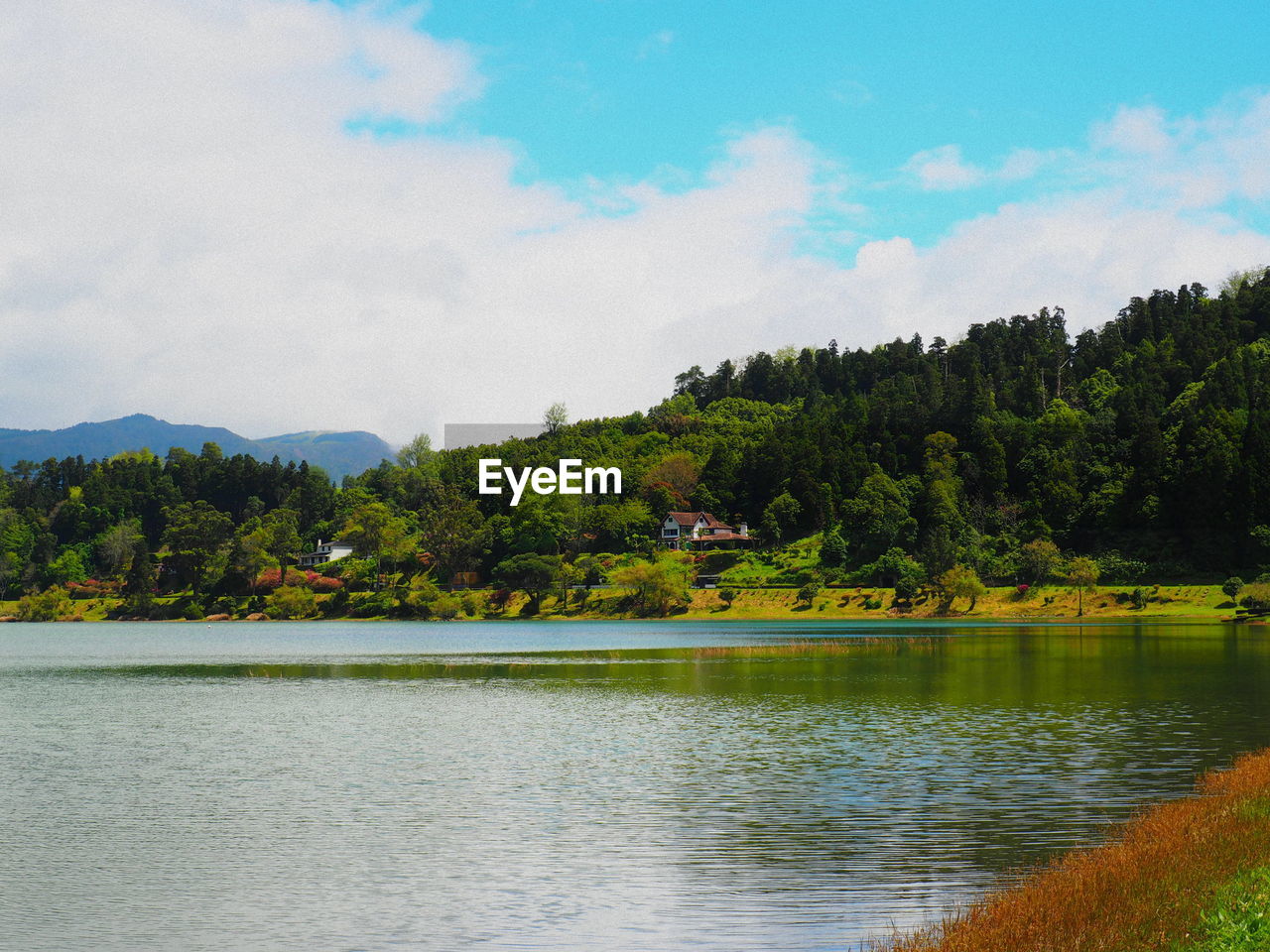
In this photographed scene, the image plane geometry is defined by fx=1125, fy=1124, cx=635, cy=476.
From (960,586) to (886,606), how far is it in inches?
600

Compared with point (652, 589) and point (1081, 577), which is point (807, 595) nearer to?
point (652, 589)

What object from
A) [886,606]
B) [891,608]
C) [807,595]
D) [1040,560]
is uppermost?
[1040,560]

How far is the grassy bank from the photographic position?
15262 centimetres

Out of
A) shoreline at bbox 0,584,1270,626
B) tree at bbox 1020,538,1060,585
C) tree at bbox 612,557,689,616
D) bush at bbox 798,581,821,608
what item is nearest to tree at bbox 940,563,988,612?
shoreline at bbox 0,584,1270,626

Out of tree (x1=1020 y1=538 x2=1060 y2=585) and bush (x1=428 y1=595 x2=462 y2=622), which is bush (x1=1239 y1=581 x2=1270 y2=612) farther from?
bush (x1=428 y1=595 x2=462 y2=622)

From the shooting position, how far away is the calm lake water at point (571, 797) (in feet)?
63.2

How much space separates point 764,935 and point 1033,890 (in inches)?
172

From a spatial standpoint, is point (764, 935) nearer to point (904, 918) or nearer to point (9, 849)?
point (904, 918)

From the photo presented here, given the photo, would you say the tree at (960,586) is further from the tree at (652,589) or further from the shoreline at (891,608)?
the tree at (652,589)

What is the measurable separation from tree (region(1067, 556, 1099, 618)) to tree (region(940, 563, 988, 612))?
39.8 ft

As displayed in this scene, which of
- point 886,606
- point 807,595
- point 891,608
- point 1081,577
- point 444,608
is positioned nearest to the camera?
point 1081,577

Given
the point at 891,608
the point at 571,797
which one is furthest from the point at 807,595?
the point at 571,797

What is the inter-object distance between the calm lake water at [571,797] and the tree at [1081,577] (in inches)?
3522

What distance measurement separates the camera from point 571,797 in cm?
3059
